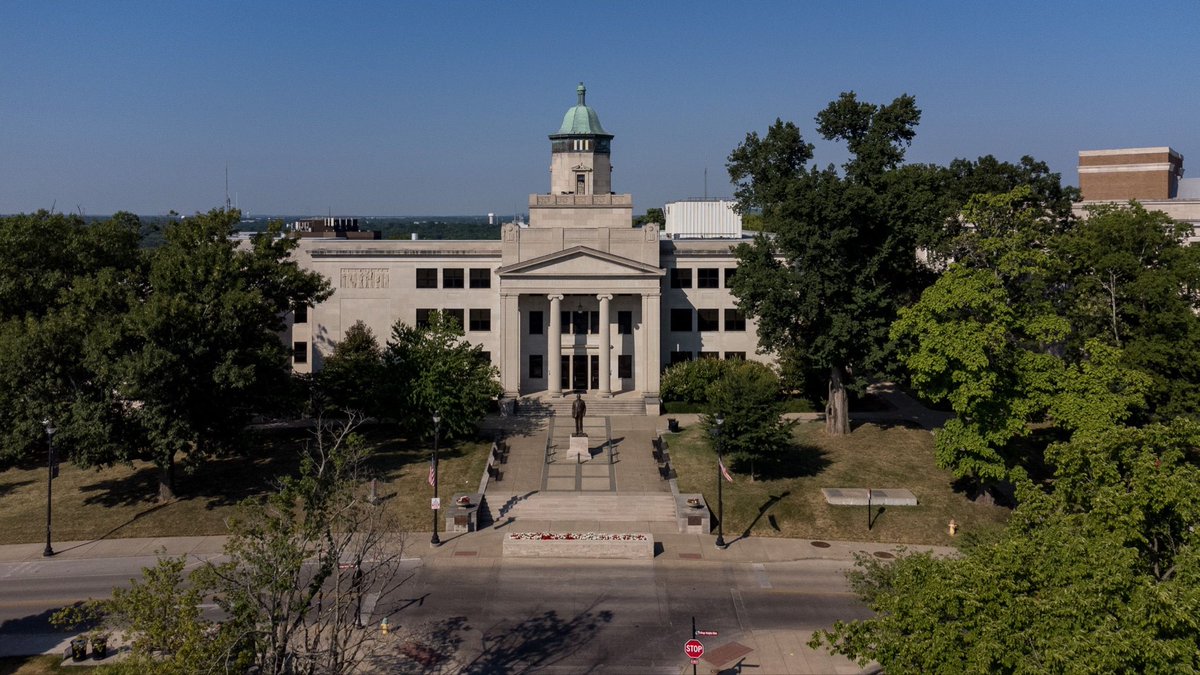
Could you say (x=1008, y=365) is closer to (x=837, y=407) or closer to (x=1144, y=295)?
(x=1144, y=295)

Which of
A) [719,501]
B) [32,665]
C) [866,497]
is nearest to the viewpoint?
[32,665]

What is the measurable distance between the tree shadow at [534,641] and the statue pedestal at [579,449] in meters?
17.6

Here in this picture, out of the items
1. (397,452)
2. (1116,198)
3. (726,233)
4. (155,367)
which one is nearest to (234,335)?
(155,367)

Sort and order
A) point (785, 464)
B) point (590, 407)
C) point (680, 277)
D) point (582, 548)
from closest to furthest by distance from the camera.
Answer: point (582, 548) < point (785, 464) < point (590, 407) < point (680, 277)

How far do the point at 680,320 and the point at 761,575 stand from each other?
1261 inches

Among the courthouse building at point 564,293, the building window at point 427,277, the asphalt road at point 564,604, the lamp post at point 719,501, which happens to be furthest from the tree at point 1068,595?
the building window at point 427,277

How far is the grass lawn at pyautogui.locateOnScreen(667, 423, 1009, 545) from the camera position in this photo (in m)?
41.8

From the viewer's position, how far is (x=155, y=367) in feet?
131

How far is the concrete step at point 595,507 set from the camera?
142 feet

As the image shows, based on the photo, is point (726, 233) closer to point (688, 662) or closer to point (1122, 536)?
point (688, 662)

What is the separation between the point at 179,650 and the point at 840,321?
38.9 meters

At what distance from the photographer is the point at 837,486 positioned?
1811 inches

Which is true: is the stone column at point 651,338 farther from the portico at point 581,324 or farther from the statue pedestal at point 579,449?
the statue pedestal at point 579,449

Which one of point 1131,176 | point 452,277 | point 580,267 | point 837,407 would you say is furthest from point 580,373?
point 1131,176
